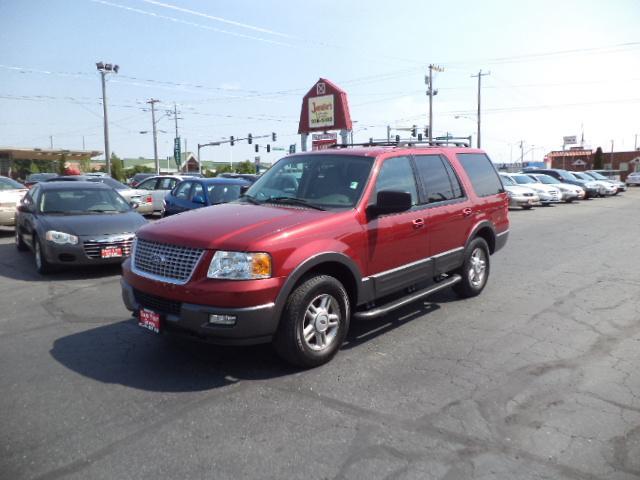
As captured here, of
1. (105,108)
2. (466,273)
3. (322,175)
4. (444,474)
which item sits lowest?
(444,474)

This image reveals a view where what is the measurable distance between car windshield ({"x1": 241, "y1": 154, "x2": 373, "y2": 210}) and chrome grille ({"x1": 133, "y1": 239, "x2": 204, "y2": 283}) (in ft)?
4.02

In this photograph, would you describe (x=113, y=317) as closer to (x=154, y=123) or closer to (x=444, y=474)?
(x=444, y=474)

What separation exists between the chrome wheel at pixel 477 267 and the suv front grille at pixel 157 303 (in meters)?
3.84

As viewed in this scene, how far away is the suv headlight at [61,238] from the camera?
24.5 ft

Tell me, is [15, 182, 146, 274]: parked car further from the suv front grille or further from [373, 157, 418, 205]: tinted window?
[373, 157, 418, 205]: tinted window

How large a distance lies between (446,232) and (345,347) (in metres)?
1.88

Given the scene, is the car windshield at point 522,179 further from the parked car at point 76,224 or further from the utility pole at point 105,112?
the utility pole at point 105,112

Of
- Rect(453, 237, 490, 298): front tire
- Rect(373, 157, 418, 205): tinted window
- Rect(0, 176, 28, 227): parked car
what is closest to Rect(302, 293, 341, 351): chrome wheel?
Rect(373, 157, 418, 205): tinted window

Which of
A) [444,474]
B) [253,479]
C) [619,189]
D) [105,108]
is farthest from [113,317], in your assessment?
[105,108]

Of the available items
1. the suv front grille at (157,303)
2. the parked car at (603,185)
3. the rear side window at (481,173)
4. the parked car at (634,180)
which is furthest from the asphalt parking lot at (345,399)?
the parked car at (634,180)

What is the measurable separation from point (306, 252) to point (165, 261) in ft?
3.76

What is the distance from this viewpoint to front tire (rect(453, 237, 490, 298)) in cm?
627

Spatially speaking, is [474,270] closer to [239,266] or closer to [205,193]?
[239,266]

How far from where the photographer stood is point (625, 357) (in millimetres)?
4551
